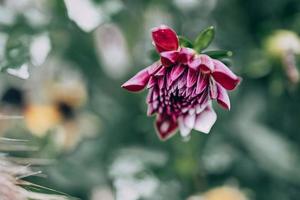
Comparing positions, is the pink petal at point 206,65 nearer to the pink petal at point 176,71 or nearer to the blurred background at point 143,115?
the pink petal at point 176,71

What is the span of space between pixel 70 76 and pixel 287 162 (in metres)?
0.43

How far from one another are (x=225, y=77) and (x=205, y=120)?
0.06m

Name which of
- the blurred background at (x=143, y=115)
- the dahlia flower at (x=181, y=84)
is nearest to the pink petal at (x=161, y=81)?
the dahlia flower at (x=181, y=84)

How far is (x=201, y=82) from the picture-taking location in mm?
947

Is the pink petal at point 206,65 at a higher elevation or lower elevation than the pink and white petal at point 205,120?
higher

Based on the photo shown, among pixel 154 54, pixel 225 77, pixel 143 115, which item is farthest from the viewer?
pixel 143 115

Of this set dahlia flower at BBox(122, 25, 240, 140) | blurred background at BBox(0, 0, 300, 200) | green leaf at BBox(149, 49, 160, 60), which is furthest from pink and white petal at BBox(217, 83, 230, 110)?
blurred background at BBox(0, 0, 300, 200)

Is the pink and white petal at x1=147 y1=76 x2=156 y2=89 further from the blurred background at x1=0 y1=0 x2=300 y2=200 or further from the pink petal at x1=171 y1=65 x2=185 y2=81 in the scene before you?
the blurred background at x1=0 y1=0 x2=300 y2=200

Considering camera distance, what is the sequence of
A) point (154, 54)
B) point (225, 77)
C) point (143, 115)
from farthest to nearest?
point (143, 115), point (154, 54), point (225, 77)

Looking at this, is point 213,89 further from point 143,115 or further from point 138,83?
point 143,115

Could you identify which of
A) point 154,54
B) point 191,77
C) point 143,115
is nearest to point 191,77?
point 191,77

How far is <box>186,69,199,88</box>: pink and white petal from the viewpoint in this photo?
3.09ft

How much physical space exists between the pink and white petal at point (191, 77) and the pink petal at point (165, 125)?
0.06 m

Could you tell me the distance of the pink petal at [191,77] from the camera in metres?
0.94
